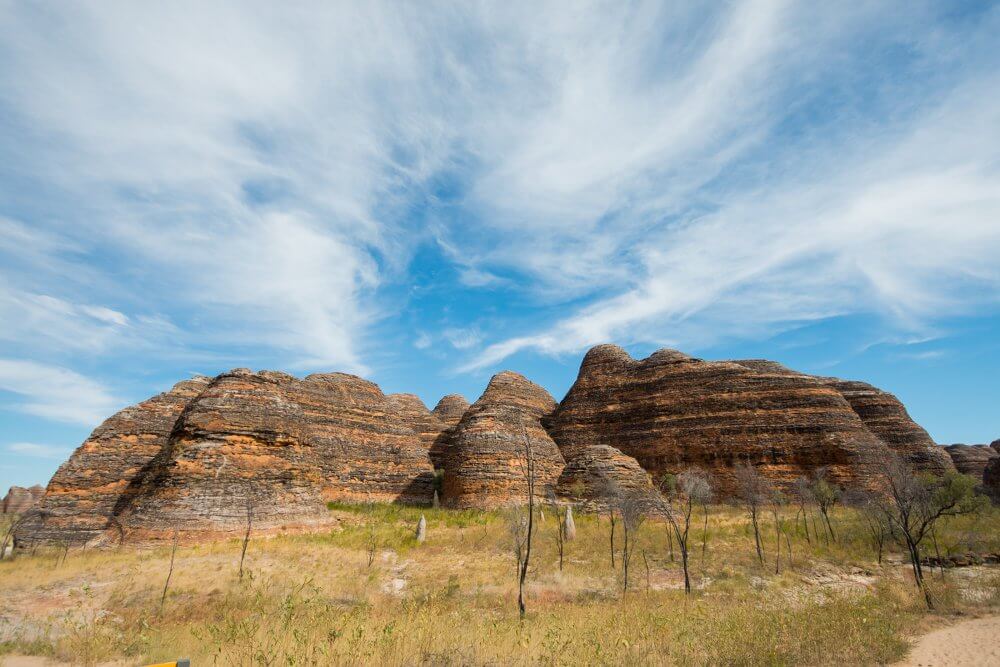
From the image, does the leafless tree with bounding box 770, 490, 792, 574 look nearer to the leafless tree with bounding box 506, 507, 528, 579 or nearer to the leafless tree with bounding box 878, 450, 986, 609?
the leafless tree with bounding box 878, 450, 986, 609

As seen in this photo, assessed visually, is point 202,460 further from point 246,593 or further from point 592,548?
point 592,548

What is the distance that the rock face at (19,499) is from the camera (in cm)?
5094

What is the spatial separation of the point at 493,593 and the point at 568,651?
244 inches

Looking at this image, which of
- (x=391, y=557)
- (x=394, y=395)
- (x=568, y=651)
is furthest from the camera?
(x=394, y=395)

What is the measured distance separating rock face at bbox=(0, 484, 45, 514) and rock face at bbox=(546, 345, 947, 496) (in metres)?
58.5

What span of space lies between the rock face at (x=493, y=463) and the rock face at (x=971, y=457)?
55.3 meters

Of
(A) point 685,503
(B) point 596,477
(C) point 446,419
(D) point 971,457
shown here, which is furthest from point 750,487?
(D) point 971,457

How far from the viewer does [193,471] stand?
2075cm

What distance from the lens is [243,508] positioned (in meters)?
20.9

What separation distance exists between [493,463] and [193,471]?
57.4 ft

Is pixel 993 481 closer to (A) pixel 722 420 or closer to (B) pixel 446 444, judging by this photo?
(A) pixel 722 420

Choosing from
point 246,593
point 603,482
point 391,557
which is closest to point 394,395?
point 603,482

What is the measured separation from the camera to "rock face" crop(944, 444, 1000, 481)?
56.3 meters

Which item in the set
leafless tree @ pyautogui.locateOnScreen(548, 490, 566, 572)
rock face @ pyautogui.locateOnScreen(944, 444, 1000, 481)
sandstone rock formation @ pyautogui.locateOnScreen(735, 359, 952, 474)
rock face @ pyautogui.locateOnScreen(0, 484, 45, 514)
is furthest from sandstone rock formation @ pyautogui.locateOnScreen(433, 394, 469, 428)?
rock face @ pyautogui.locateOnScreen(944, 444, 1000, 481)
